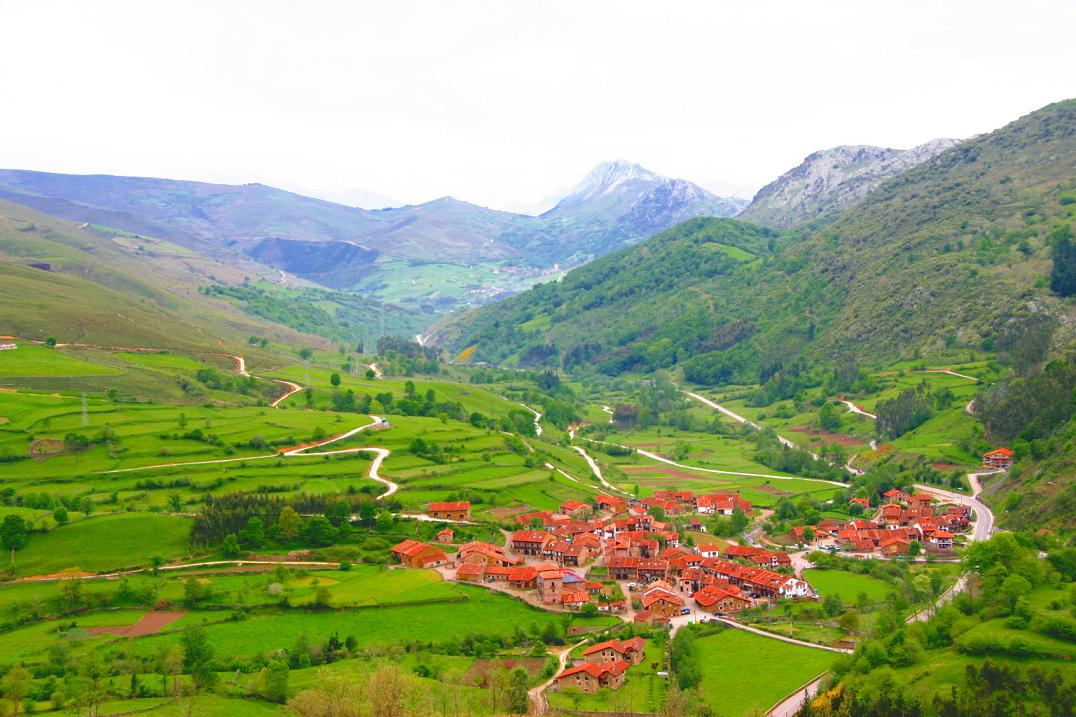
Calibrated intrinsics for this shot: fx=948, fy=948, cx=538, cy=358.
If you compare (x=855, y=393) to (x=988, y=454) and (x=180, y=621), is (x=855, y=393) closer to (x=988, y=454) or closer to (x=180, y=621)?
(x=988, y=454)

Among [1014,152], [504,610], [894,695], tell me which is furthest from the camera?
[1014,152]

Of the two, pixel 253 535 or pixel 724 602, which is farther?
pixel 253 535

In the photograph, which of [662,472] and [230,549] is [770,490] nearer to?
[662,472]

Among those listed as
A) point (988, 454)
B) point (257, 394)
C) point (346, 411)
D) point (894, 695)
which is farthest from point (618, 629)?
point (257, 394)

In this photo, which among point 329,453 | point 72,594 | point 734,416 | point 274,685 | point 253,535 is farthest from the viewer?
point 734,416

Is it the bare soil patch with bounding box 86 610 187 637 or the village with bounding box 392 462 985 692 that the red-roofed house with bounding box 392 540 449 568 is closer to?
the village with bounding box 392 462 985 692

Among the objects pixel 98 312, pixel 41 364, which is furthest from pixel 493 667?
pixel 98 312

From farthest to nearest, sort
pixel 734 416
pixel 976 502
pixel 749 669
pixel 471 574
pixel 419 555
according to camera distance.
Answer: pixel 734 416 < pixel 976 502 < pixel 419 555 < pixel 471 574 < pixel 749 669
